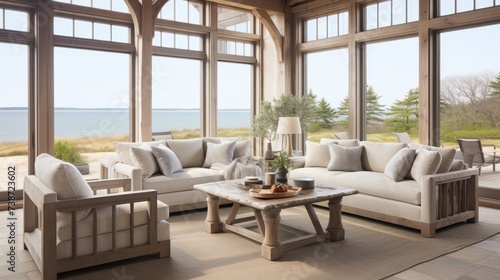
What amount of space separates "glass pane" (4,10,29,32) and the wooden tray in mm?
4015

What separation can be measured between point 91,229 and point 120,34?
418 centimetres

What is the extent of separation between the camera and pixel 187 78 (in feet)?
24.4

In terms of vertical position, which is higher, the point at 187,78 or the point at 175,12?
the point at 175,12

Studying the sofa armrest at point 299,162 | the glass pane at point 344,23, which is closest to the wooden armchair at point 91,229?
the sofa armrest at point 299,162

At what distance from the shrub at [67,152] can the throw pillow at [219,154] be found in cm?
209

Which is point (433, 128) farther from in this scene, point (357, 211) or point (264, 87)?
point (264, 87)

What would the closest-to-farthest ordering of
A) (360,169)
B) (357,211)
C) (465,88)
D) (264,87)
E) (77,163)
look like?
(357,211), (360,169), (465,88), (77,163), (264,87)

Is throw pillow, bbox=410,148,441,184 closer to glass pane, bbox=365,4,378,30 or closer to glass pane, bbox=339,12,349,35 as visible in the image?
glass pane, bbox=365,4,378,30

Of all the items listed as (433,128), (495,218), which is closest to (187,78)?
(433,128)

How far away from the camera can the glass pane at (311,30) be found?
7.87 metres

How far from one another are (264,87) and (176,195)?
3989 mm

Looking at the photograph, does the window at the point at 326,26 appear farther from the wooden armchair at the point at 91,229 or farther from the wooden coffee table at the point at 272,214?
the wooden armchair at the point at 91,229

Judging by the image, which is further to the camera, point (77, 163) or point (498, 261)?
point (77, 163)

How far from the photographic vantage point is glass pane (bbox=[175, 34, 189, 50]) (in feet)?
23.6
